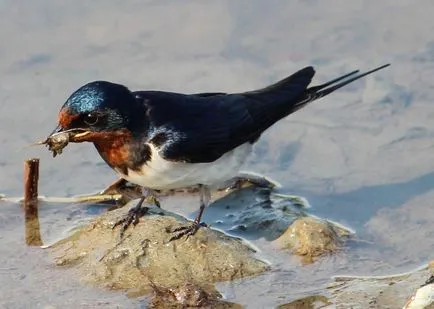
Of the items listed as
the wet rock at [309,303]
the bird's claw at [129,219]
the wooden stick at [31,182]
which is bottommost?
the wet rock at [309,303]

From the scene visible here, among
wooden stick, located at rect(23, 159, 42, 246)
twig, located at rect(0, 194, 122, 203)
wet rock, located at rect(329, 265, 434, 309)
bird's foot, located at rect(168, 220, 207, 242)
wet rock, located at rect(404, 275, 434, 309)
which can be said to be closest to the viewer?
wet rock, located at rect(404, 275, 434, 309)

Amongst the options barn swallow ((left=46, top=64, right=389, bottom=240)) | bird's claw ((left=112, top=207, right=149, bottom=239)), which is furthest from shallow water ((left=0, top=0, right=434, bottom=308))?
barn swallow ((left=46, top=64, right=389, bottom=240))

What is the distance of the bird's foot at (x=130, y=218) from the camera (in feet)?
17.7

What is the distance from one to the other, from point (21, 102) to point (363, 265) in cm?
248

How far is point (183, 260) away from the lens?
5262mm

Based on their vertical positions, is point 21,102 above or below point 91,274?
above

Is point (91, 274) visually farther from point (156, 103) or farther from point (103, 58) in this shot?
point (103, 58)

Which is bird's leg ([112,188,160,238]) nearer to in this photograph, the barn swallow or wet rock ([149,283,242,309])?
the barn swallow

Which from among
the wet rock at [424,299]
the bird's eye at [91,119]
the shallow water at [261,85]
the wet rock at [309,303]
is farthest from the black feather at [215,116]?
the wet rock at [424,299]

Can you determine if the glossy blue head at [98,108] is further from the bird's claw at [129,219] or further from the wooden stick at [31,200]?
the wooden stick at [31,200]

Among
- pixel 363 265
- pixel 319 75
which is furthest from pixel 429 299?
pixel 319 75

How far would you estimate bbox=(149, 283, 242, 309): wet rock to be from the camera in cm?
486

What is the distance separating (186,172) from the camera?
5.53m

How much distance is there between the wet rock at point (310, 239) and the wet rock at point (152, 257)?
0.79 feet
